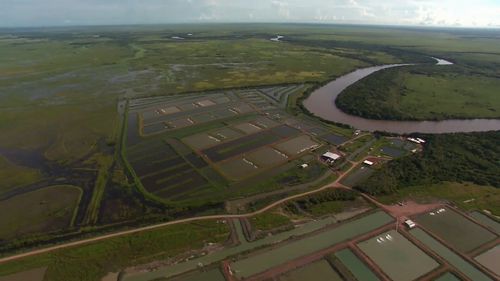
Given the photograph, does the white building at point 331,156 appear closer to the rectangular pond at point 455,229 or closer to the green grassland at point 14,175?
the rectangular pond at point 455,229

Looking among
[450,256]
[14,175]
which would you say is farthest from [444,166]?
[14,175]

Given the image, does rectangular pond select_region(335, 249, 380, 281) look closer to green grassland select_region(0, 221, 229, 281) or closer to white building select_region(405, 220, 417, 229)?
white building select_region(405, 220, 417, 229)

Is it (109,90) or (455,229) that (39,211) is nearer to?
(455,229)

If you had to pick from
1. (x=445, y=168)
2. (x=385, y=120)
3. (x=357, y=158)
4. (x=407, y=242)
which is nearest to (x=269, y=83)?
(x=385, y=120)

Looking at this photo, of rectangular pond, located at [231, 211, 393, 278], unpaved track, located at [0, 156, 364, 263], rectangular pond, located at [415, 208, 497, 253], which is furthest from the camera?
rectangular pond, located at [415, 208, 497, 253]

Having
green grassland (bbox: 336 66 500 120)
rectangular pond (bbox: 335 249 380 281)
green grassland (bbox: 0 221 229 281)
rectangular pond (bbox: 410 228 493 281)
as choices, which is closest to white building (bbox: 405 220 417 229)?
rectangular pond (bbox: 410 228 493 281)

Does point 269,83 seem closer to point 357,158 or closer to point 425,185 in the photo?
point 357,158

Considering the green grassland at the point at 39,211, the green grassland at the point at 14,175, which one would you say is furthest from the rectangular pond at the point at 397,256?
the green grassland at the point at 14,175
